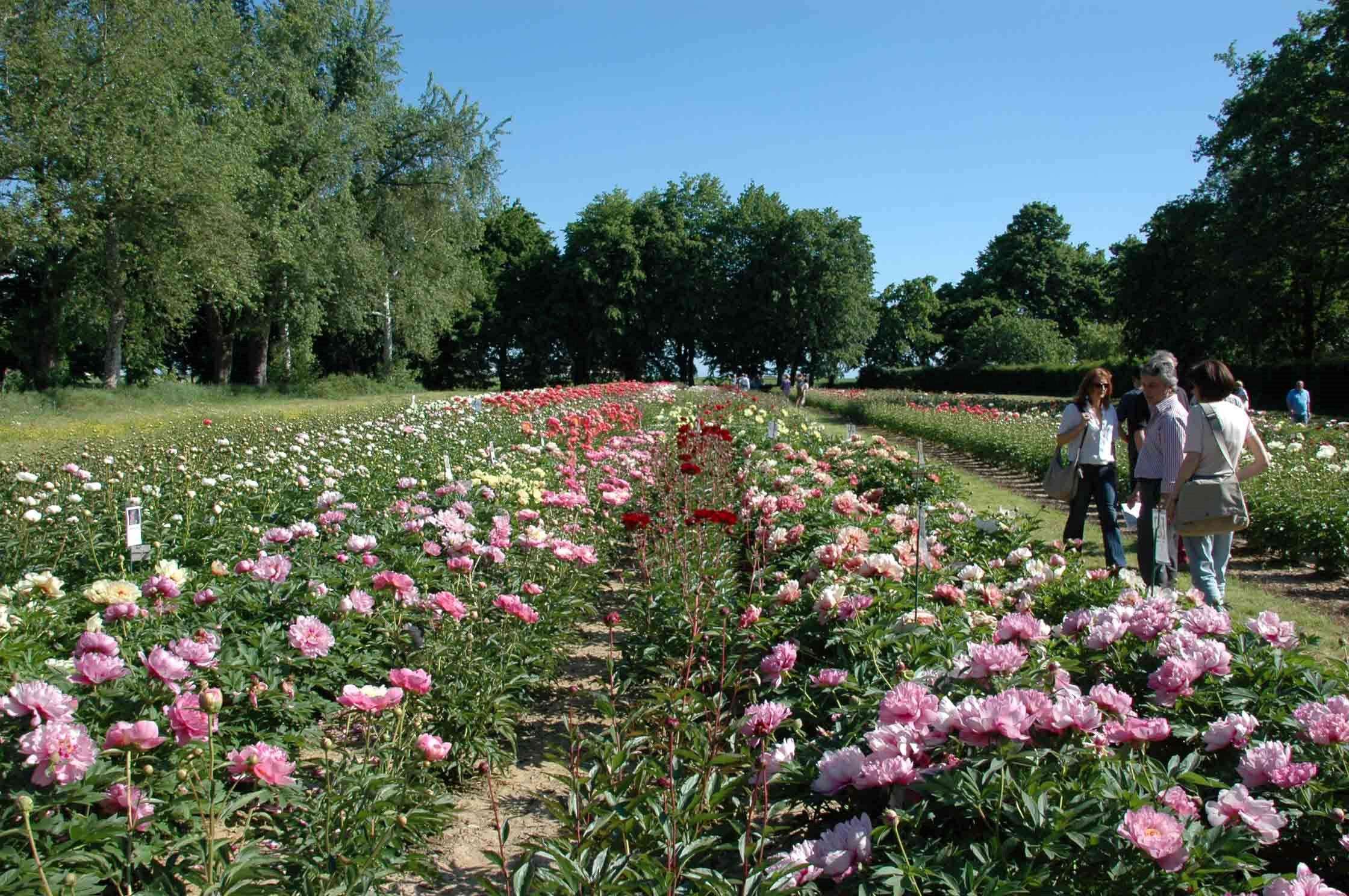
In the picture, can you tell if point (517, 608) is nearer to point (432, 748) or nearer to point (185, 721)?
point (432, 748)

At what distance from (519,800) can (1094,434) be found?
16.5 feet

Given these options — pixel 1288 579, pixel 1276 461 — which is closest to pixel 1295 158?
pixel 1276 461

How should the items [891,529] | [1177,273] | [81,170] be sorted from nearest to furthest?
1. [891,529]
2. [81,170]
3. [1177,273]

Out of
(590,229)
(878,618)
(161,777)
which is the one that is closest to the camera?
(161,777)

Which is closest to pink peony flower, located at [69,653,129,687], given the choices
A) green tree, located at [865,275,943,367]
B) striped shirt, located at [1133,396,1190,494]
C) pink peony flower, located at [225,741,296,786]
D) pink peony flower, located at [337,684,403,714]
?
pink peony flower, located at [225,741,296,786]

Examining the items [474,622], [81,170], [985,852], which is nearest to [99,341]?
[81,170]

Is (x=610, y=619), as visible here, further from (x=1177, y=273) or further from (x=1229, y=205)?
(x=1177, y=273)

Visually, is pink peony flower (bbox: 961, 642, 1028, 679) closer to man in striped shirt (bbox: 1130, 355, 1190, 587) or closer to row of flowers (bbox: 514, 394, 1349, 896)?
row of flowers (bbox: 514, 394, 1349, 896)

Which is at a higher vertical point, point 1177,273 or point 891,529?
point 1177,273

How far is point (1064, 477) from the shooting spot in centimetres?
666

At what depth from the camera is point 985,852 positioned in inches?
65.9

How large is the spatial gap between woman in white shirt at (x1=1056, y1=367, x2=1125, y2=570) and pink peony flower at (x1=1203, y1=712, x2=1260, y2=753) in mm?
4677

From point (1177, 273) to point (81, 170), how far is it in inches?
1468

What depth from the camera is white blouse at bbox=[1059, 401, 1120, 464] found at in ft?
A: 20.9
